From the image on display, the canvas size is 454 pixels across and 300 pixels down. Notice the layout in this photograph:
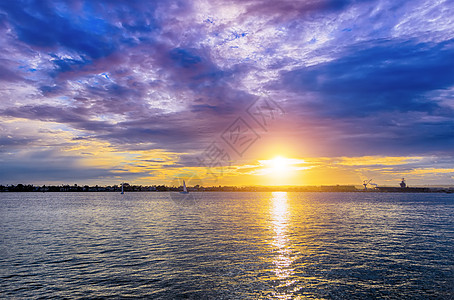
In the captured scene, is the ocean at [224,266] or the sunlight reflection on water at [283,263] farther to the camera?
the sunlight reflection on water at [283,263]

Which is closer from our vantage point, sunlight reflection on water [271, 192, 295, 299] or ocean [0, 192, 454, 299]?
ocean [0, 192, 454, 299]

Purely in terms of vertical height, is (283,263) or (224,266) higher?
(224,266)

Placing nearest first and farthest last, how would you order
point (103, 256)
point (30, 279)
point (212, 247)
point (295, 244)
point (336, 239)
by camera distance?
point (30, 279)
point (103, 256)
point (212, 247)
point (295, 244)
point (336, 239)

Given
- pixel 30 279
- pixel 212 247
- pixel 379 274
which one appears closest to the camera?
pixel 30 279

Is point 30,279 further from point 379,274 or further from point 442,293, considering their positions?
point 442,293

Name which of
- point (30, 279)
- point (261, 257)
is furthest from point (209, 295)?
point (30, 279)

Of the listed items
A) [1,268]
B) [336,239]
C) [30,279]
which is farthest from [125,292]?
[336,239]

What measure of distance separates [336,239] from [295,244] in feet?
29.2

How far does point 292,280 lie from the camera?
2828 centimetres

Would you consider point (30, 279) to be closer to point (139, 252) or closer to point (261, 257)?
point (139, 252)

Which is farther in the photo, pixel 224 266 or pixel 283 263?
pixel 283 263

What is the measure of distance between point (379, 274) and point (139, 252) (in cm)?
2940

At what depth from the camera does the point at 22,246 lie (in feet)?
145

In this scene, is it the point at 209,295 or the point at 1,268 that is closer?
the point at 209,295
